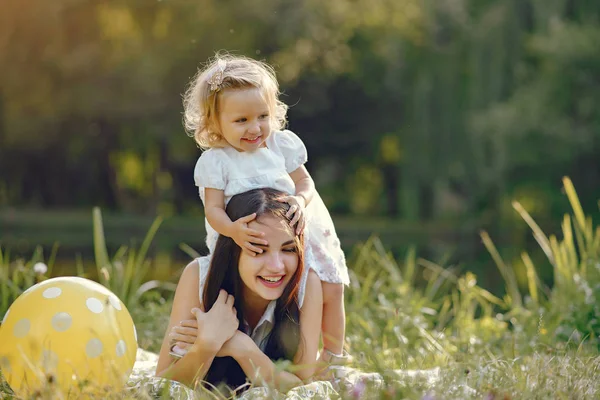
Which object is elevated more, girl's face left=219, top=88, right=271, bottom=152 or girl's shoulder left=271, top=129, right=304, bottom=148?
girl's face left=219, top=88, right=271, bottom=152

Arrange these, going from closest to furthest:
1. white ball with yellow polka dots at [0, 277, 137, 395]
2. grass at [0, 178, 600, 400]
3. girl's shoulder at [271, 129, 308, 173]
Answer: white ball with yellow polka dots at [0, 277, 137, 395] < girl's shoulder at [271, 129, 308, 173] < grass at [0, 178, 600, 400]

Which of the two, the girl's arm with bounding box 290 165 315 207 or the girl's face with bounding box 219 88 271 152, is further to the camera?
the girl's arm with bounding box 290 165 315 207

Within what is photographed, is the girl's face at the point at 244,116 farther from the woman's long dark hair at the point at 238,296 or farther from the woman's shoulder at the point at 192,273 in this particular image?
the woman's shoulder at the point at 192,273

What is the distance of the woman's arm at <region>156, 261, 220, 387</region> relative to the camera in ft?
11.2

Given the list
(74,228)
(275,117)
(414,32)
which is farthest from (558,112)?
(275,117)

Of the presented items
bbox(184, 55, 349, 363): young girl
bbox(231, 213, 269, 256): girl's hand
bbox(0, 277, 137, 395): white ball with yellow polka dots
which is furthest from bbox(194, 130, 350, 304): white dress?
bbox(0, 277, 137, 395): white ball with yellow polka dots

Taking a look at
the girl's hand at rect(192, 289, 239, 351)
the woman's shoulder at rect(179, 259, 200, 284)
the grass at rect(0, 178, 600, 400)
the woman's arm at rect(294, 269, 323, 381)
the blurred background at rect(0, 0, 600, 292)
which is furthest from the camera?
Answer: the blurred background at rect(0, 0, 600, 292)

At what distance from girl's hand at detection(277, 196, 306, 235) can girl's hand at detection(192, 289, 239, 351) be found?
1.26 feet

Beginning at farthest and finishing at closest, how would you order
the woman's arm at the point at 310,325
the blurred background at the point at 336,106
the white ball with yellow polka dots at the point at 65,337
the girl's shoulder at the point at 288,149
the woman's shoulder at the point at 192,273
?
1. the blurred background at the point at 336,106
2. the girl's shoulder at the point at 288,149
3. the woman's shoulder at the point at 192,273
4. the woman's arm at the point at 310,325
5. the white ball with yellow polka dots at the point at 65,337

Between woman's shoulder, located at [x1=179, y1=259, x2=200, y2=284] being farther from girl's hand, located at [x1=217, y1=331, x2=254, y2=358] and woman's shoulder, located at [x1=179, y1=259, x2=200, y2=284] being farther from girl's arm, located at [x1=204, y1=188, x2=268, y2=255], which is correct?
girl's hand, located at [x1=217, y1=331, x2=254, y2=358]

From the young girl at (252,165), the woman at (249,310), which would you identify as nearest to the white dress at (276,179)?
the young girl at (252,165)

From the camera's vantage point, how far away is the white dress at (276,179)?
3658 mm

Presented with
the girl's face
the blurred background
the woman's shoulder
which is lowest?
the blurred background

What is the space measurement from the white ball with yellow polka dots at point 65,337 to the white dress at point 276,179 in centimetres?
57
